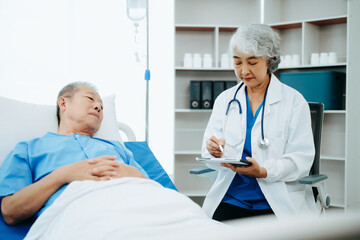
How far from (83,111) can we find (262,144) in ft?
2.77

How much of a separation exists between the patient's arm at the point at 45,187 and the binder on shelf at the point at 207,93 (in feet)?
7.14

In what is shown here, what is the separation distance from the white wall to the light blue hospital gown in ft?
6.37

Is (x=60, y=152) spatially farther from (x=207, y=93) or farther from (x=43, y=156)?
(x=207, y=93)

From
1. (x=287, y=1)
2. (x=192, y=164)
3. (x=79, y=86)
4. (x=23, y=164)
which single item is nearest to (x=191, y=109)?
(x=192, y=164)

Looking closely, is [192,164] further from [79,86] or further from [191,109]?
[79,86]

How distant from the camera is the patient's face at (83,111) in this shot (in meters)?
1.69

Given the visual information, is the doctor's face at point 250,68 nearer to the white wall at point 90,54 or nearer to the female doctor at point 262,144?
the female doctor at point 262,144

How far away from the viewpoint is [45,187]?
1.29 m

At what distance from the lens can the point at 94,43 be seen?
140 inches

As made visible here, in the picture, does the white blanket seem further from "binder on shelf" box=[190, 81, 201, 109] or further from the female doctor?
"binder on shelf" box=[190, 81, 201, 109]

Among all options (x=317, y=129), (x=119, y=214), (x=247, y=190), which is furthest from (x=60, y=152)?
(x=317, y=129)

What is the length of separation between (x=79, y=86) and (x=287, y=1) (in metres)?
2.78

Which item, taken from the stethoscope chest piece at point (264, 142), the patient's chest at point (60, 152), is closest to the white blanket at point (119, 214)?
the patient's chest at point (60, 152)

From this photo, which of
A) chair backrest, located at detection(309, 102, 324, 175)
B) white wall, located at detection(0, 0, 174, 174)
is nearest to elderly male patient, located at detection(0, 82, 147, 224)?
chair backrest, located at detection(309, 102, 324, 175)
